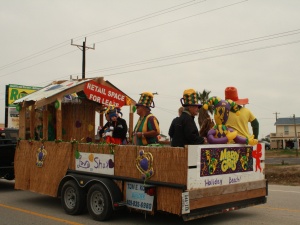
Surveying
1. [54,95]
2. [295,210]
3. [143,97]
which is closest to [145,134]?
[143,97]

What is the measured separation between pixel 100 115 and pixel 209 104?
4248mm

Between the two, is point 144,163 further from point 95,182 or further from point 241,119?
point 241,119

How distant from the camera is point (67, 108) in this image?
402 inches

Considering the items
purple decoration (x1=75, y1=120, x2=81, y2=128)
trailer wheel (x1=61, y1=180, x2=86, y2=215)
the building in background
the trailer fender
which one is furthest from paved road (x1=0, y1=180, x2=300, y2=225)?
the building in background

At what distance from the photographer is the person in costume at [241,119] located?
23.4 feet

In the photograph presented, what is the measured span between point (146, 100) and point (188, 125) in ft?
4.58

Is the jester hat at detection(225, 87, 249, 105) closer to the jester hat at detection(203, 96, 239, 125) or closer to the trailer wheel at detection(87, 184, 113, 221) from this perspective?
the jester hat at detection(203, 96, 239, 125)

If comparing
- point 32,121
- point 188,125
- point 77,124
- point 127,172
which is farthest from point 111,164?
point 77,124

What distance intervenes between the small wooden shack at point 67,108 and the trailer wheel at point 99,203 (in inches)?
69.8

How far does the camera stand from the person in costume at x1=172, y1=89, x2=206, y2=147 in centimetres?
627

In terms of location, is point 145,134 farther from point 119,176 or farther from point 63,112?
point 63,112

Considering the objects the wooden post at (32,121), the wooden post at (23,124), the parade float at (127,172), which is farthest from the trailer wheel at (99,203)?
the wooden post at (23,124)

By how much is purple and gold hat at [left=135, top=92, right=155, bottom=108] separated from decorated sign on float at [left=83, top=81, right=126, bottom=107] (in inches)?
64.1

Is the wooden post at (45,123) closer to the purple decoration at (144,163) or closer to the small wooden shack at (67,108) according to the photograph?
the small wooden shack at (67,108)
